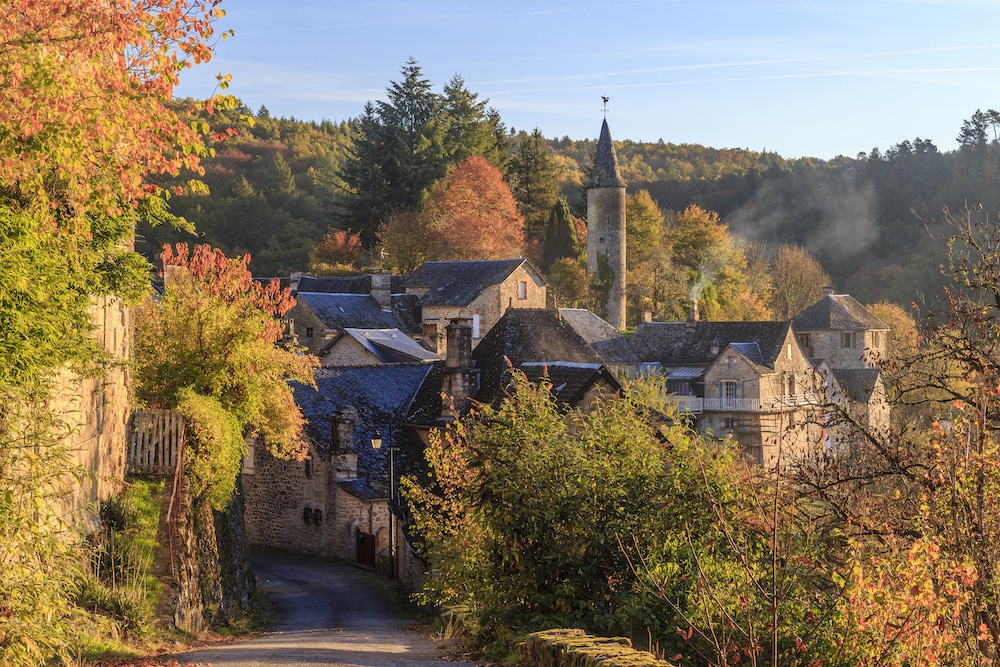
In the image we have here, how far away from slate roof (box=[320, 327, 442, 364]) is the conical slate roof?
23.7 meters

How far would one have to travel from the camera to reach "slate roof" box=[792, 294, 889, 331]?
6250cm

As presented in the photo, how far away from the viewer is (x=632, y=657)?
6812 millimetres

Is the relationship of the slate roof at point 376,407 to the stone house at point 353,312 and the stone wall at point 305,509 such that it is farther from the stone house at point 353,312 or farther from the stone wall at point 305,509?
the stone house at point 353,312

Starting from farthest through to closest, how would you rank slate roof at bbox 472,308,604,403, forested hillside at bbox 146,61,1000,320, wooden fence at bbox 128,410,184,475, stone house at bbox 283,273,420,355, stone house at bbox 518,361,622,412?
1. forested hillside at bbox 146,61,1000,320
2. stone house at bbox 283,273,420,355
3. slate roof at bbox 472,308,604,403
4. stone house at bbox 518,361,622,412
5. wooden fence at bbox 128,410,184,475

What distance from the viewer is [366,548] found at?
93.0 feet

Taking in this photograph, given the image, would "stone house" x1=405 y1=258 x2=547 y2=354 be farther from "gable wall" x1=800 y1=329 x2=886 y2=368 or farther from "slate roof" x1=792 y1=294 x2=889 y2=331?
"gable wall" x1=800 y1=329 x2=886 y2=368

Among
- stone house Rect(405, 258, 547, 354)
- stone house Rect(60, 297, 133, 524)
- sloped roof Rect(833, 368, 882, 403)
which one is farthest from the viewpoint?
sloped roof Rect(833, 368, 882, 403)

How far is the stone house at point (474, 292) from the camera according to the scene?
176ft

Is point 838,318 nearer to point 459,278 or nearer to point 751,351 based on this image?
point 751,351

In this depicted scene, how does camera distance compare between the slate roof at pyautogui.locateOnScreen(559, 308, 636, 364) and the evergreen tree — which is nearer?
the slate roof at pyautogui.locateOnScreen(559, 308, 636, 364)

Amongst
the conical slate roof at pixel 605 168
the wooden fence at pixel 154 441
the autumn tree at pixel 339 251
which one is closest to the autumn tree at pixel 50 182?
the wooden fence at pixel 154 441

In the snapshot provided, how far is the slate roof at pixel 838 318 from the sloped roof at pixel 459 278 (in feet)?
58.5

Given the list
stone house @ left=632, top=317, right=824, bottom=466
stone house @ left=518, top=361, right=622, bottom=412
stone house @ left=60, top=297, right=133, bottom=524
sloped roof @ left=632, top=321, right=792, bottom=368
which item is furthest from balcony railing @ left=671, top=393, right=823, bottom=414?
stone house @ left=60, top=297, right=133, bottom=524

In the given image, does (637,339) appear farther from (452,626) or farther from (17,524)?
(17,524)
